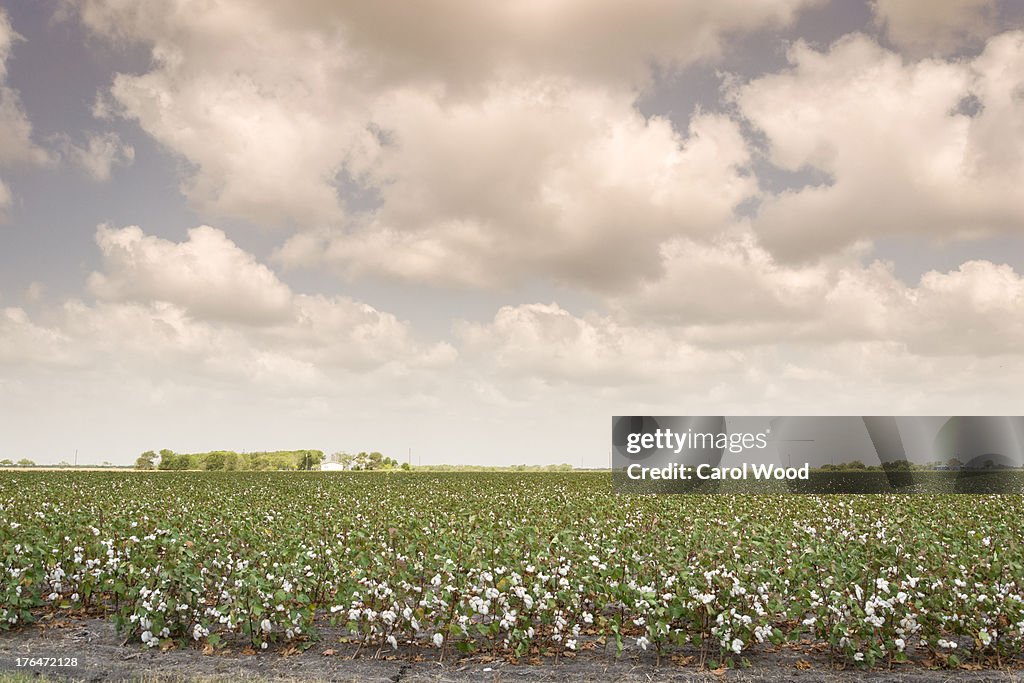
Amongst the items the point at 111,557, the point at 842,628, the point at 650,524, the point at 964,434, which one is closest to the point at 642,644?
the point at 842,628

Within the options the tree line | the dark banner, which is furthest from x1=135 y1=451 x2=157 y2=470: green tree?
the dark banner

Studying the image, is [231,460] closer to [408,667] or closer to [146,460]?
[146,460]

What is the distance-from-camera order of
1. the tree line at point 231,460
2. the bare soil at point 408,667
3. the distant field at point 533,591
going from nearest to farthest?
the bare soil at point 408,667
the distant field at point 533,591
the tree line at point 231,460

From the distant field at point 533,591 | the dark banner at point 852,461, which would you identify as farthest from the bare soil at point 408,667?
the dark banner at point 852,461

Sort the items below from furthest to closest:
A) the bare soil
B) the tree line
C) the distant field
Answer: the tree line
the distant field
the bare soil

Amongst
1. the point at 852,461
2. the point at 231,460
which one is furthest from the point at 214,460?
the point at 852,461

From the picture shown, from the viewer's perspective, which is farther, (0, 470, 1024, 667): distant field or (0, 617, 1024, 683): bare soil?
(0, 470, 1024, 667): distant field

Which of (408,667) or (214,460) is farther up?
(408,667)

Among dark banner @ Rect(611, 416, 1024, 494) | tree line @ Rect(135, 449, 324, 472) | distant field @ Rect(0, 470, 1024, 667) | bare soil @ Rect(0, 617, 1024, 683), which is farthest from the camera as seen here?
tree line @ Rect(135, 449, 324, 472)

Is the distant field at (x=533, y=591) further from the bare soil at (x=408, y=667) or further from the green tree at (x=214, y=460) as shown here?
the green tree at (x=214, y=460)

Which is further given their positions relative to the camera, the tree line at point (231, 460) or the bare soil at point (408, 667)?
the tree line at point (231, 460)

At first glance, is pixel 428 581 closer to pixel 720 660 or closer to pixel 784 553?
pixel 720 660

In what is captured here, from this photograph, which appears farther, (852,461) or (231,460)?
(231,460)

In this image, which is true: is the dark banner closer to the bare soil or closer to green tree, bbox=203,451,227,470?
the bare soil
